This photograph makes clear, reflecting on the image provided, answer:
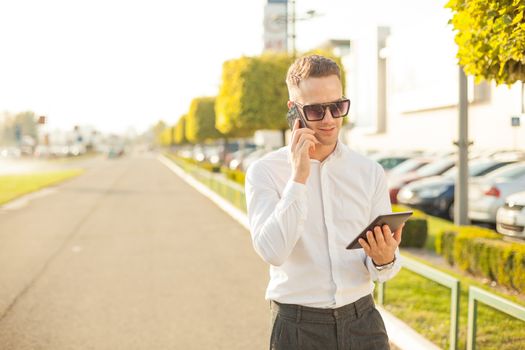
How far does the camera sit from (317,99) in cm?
224

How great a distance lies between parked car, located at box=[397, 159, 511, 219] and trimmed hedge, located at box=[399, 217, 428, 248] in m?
3.71

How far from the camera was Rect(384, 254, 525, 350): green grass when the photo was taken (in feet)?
14.5

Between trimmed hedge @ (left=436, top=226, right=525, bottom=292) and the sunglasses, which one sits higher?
the sunglasses

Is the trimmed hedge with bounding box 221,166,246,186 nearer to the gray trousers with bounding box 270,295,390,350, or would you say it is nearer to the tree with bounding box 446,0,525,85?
the tree with bounding box 446,0,525,85

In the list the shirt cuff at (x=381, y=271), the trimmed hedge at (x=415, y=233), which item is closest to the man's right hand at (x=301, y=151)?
the shirt cuff at (x=381, y=271)

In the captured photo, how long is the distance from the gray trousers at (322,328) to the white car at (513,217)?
783 cm

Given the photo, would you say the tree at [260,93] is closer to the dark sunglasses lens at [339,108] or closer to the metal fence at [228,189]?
the metal fence at [228,189]

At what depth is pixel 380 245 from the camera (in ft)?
7.25

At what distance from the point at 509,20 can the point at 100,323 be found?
4.56m

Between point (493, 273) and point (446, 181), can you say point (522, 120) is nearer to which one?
point (493, 273)

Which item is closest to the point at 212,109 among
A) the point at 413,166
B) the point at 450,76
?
the point at 450,76

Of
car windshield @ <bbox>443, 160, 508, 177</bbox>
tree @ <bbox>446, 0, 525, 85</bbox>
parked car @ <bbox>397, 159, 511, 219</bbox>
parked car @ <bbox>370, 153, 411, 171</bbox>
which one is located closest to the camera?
tree @ <bbox>446, 0, 525, 85</bbox>

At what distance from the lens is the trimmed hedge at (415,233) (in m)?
10.0

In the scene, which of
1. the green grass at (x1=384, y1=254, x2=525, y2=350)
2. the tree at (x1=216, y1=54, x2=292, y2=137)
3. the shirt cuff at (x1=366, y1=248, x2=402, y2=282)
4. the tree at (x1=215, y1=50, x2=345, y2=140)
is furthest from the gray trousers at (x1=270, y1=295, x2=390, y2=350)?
the tree at (x1=216, y1=54, x2=292, y2=137)
